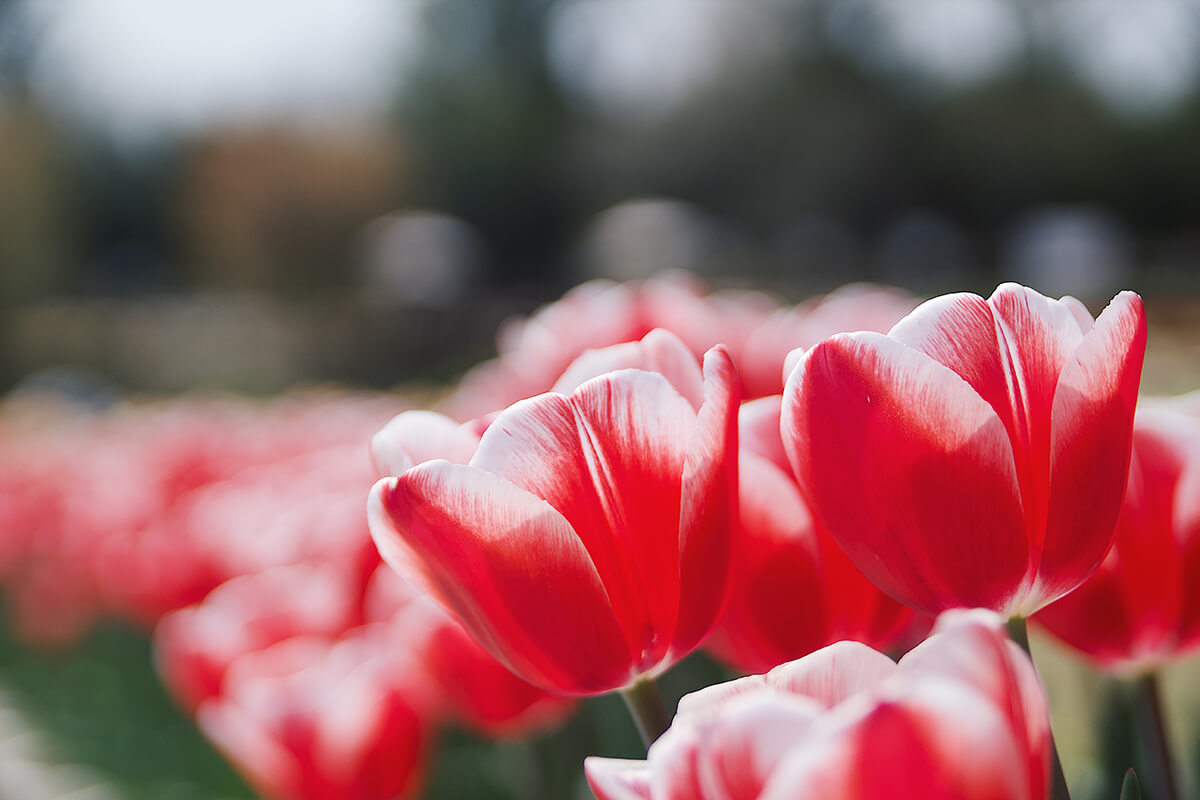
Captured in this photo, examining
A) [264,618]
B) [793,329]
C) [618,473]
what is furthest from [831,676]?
[264,618]

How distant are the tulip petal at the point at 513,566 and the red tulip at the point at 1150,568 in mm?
200

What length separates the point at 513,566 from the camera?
1.34 feet

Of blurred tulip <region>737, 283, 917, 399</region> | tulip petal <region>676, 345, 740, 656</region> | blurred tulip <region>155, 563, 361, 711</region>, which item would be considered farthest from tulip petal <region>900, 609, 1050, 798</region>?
blurred tulip <region>155, 563, 361, 711</region>

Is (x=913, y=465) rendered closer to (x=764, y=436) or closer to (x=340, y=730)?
(x=764, y=436)

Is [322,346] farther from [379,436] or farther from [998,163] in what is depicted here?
[379,436]

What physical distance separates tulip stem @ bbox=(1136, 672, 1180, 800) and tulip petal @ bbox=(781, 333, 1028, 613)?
6.0 inches

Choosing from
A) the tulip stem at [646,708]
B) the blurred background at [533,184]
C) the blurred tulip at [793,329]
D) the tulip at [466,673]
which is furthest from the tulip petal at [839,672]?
the blurred background at [533,184]

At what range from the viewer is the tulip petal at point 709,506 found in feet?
1.30

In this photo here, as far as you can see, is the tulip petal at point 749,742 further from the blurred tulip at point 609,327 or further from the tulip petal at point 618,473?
the blurred tulip at point 609,327

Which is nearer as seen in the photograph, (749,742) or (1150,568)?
(749,742)

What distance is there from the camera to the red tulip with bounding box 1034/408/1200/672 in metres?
0.46

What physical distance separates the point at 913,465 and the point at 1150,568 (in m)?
0.16

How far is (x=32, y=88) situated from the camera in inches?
830

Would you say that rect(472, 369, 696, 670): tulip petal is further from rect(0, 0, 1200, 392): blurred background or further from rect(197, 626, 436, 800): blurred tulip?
rect(0, 0, 1200, 392): blurred background
